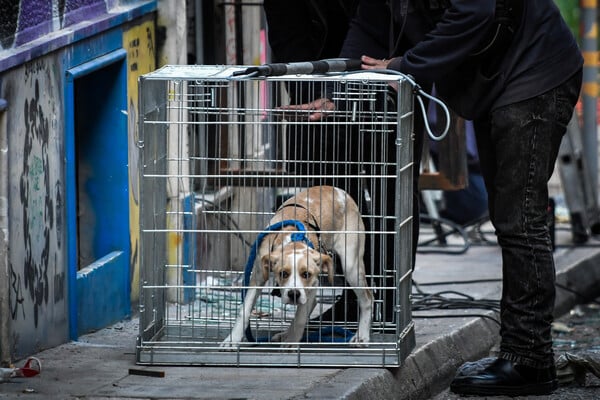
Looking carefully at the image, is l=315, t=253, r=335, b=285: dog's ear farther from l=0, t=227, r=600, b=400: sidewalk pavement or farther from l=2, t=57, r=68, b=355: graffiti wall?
l=2, t=57, r=68, b=355: graffiti wall

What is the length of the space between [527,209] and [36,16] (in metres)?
2.17

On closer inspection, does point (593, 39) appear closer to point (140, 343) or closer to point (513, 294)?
point (513, 294)

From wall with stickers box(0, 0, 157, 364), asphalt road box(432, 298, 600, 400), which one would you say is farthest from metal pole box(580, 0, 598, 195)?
wall with stickers box(0, 0, 157, 364)

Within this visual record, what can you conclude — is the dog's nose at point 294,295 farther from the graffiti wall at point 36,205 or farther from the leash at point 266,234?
the graffiti wall at point 36,205

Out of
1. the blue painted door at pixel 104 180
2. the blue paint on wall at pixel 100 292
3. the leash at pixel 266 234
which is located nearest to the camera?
the leash at pixel 266 234

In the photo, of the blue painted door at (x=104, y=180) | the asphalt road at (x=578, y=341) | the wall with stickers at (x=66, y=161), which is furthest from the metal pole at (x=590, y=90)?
the blue painted door at (x=104, y=180)

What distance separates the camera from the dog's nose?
498cm

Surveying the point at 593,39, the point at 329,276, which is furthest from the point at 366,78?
the point at 593,39

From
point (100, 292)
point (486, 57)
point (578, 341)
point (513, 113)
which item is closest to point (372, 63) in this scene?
point (486, 57)

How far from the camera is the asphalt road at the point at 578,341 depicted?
17.6 ft

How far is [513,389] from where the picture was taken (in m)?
5.16

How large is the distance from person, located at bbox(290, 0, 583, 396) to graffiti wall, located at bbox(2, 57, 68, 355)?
1.13 meters

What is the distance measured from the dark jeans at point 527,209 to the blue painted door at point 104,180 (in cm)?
188

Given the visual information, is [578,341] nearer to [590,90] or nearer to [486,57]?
[486,57]
